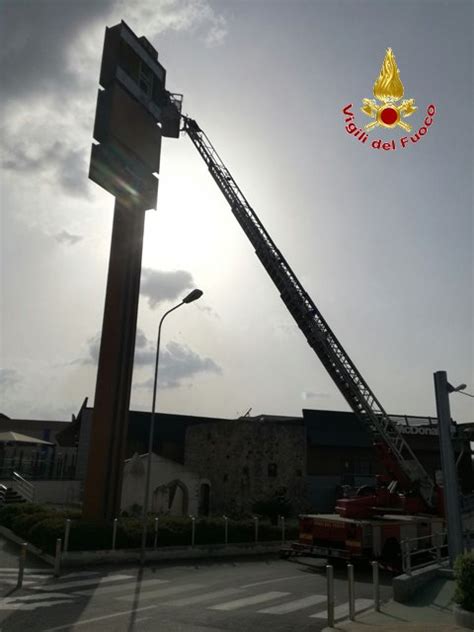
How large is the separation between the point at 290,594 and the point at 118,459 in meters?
9.58

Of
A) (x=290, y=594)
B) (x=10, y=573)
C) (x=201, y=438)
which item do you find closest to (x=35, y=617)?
(x=10, y=573)

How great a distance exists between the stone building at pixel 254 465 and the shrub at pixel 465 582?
2554 centimetres

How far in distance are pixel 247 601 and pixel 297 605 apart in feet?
4.20

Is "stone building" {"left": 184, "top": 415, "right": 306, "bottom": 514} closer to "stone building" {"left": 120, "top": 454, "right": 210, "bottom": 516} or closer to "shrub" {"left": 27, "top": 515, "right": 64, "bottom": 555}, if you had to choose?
"stone building" {"left": 120, "top": 454, "right": 210, "bottom": 516}

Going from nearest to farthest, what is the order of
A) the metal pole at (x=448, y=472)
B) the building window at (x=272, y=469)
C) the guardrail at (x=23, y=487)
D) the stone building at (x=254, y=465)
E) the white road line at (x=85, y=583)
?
the white road line at (x=85, y=583), the metal pole at (x=448, y=472), the guardrail at (x=23, y=487), the stone building at (x=254, y=465), the building window at (x=272, y=469)

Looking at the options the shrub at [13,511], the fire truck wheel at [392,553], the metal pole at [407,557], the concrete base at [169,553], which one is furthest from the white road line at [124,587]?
the shrub at [13,511]

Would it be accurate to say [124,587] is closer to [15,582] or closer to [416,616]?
[15,582]

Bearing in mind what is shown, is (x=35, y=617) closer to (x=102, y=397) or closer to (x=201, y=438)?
(x=102, y=397)

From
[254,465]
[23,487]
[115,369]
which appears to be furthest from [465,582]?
[23,487]

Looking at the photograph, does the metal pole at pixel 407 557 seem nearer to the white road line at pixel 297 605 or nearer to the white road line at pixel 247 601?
the white road line at pixel 297 605

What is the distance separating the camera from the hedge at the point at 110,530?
18344 mm

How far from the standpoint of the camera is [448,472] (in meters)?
15.3

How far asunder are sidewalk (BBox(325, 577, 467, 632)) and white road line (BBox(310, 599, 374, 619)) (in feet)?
1.45

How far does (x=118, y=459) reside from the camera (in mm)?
20938
